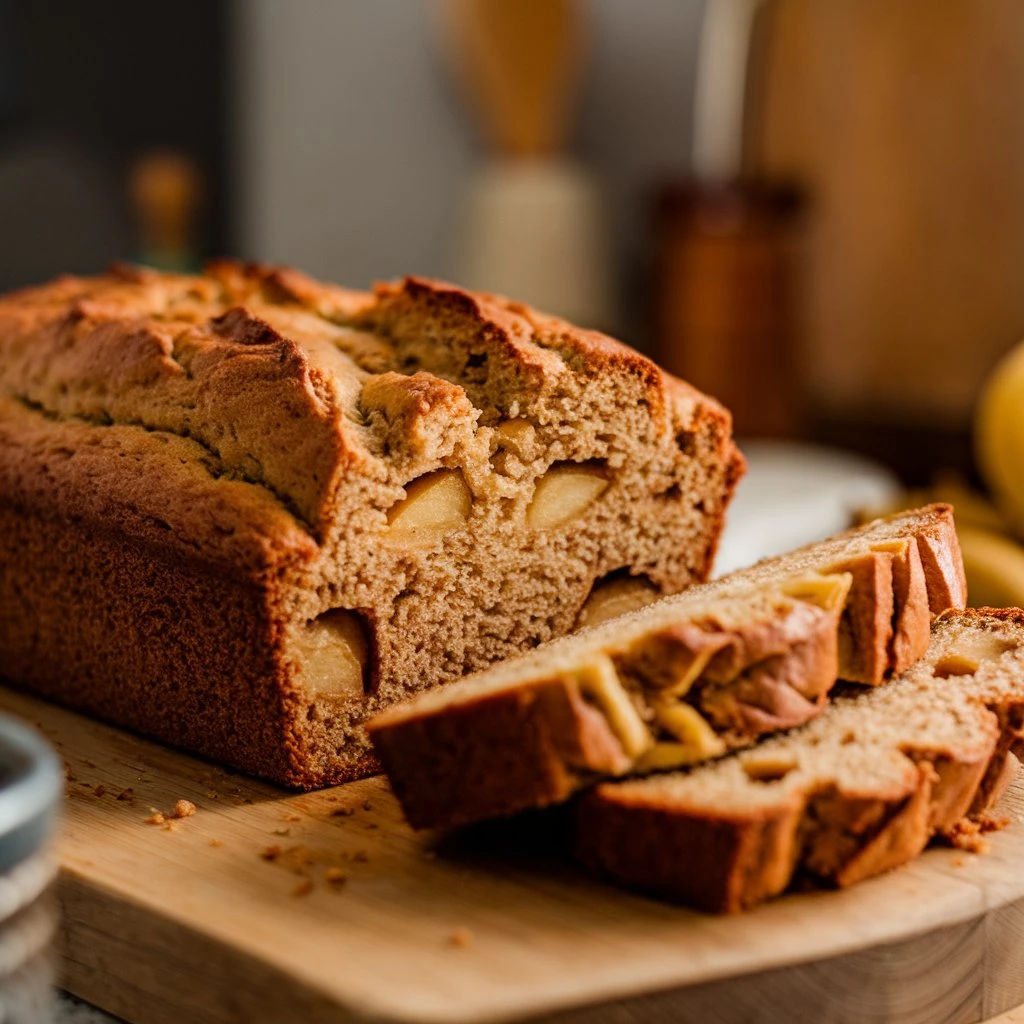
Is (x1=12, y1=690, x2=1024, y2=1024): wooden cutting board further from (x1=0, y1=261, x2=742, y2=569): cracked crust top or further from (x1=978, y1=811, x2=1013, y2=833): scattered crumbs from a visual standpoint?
(x1=0, y1=261, x2=742, y2=569): cracked crust top

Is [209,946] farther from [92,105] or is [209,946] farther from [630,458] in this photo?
[92,105]

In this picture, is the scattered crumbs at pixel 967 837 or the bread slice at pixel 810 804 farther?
the scattered crumbs at pixel 967 837

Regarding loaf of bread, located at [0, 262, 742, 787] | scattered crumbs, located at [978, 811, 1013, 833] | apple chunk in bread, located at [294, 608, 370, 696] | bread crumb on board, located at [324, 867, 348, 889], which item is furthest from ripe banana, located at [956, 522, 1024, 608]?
bread crumb on board, located at [324, 867, 348, 889]

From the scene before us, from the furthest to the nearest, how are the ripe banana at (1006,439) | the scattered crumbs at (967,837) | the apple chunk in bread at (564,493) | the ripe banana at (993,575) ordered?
the ripe banana at (1006,439)
the ripe banana at (993,575)
the apple chunk in bread at (564,493)
the scattered crumbs at (967,837)

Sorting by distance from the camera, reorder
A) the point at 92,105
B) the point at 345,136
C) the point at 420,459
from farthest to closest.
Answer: the point at 345,136 → the point at 92,105 → the point at 420,459

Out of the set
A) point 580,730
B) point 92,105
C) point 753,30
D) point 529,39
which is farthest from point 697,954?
point 92,105

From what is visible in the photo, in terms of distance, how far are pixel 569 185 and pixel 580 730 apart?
5456 millimetres

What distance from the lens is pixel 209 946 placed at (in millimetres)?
1686

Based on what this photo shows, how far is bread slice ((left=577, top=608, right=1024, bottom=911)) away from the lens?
174 centimetres

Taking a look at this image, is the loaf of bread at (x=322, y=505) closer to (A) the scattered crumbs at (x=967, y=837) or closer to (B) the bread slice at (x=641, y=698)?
(B) the bread slice at (x=641, y=698)

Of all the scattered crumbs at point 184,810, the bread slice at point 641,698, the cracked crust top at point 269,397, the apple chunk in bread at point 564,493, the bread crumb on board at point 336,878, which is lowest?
the scattered crumbs at point 184,810

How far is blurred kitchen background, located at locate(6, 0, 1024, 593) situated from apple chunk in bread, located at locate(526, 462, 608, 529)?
3.29 meters

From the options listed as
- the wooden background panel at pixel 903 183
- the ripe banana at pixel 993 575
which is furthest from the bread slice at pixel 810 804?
the wooden background panel at pixel 903 183

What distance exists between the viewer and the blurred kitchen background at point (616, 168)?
5734 millimetres
